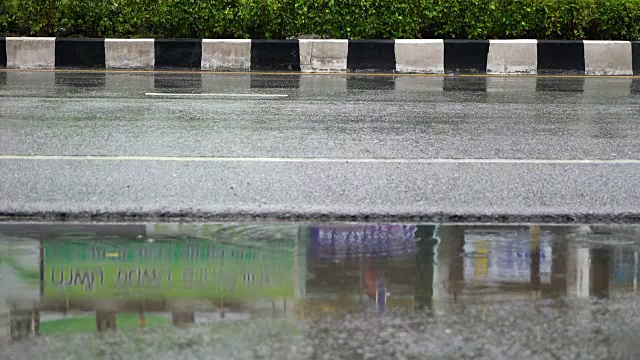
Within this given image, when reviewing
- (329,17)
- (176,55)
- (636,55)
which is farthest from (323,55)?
(636,55)

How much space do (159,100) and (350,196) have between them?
5072 millimetres

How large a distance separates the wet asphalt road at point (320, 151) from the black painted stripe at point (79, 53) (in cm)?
205

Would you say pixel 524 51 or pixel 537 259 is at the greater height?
pixel 524 51

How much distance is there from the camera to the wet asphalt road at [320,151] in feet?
21.2

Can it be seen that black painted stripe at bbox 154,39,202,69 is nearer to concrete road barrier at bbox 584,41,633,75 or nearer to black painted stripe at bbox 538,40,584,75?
black painted stripe at bbox 538,40,584,75

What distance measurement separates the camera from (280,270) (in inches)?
199

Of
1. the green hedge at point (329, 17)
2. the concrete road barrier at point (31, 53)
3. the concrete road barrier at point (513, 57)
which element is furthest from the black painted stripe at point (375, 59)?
the concrete road barrier at point (31, 53)

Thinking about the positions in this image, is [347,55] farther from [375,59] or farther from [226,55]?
[226,55]

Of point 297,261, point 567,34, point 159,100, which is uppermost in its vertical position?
point 567,34

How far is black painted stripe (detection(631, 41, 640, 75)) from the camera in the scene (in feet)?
49.4

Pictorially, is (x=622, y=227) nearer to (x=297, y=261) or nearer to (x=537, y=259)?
(x=537, y=259)

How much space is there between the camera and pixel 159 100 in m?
11.4

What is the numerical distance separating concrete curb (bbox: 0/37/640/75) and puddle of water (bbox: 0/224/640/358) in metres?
9.18

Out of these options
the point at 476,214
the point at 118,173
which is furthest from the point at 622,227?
the point at 118,173
